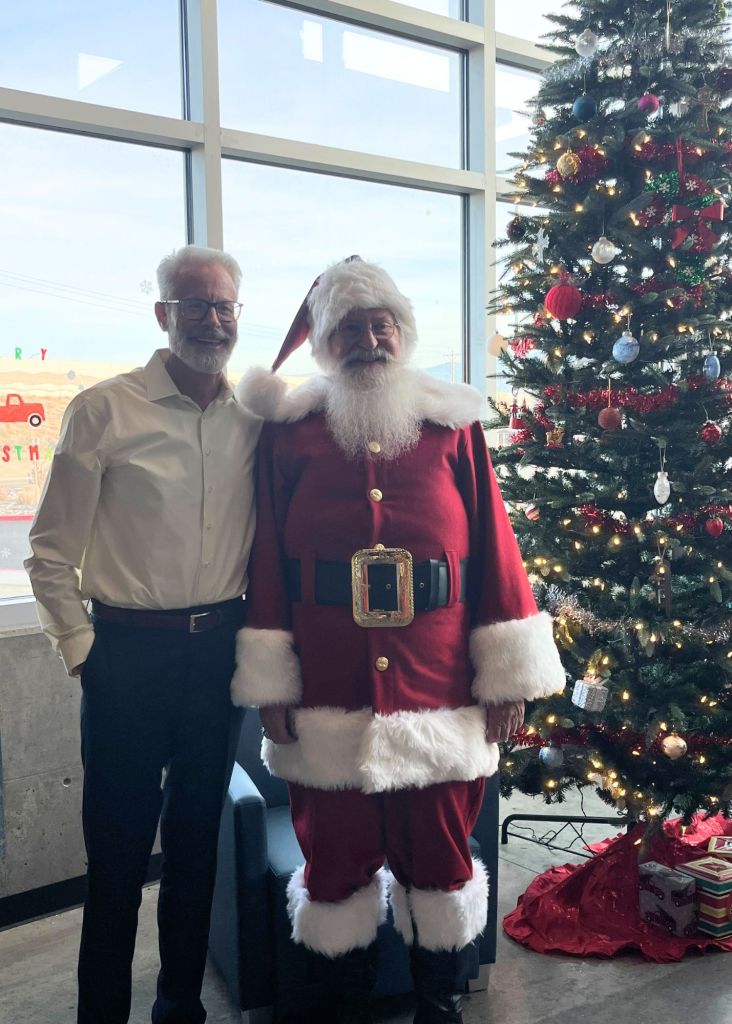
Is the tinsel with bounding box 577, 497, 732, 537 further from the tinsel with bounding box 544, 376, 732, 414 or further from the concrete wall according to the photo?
the concrete wall

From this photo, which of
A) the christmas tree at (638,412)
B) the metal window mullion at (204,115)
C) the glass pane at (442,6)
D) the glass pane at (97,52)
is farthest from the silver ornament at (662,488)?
the glass pane at (442,6)

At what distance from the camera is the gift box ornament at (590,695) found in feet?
9.12

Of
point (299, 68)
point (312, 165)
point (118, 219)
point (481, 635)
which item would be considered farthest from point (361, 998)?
point (299, 68)

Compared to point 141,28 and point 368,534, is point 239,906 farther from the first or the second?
point 141,28

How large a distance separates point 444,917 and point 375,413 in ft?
3.57

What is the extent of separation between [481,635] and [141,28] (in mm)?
2701

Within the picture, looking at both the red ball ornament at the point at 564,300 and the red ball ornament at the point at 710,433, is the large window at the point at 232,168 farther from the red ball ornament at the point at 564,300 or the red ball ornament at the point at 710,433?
the red ball ornament at the point at 710,433

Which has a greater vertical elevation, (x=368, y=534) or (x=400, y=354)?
(x=400, y=354)

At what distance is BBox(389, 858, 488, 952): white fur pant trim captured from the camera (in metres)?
1.99

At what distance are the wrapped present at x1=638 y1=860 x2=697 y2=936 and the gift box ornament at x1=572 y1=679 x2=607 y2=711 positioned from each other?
555mm

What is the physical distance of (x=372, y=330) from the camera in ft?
6.78

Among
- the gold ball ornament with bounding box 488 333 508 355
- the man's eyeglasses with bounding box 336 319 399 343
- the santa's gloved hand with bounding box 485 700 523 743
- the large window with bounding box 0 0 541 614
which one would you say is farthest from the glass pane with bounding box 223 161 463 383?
the santa's gloved hand with bounding box 485 700 523 743

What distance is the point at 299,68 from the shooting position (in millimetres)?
3916

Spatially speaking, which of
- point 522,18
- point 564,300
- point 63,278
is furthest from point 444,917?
point 522,18
